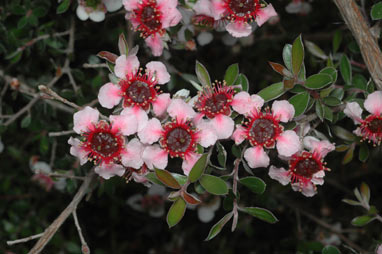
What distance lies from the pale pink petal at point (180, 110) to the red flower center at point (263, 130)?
0.67 ft

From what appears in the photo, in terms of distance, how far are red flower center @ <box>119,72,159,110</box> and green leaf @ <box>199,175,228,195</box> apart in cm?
31

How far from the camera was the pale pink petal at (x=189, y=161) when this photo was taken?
144cm

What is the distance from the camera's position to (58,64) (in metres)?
2.19

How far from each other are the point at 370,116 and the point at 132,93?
80cm

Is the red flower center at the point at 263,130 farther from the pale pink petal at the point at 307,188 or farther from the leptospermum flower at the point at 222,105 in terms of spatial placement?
the pale pink petal at the point at 307,188

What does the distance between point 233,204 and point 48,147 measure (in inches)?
45.6

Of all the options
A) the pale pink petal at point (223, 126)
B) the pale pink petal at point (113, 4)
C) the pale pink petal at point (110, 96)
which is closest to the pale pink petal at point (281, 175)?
the pale pink petal at point (223, 126)

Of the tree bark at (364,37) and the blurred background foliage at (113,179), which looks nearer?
the tree bark at (364,37)

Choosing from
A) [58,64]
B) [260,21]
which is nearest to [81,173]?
[58,64]

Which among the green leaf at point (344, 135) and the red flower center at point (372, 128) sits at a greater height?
the red flower center at point (372, 128)

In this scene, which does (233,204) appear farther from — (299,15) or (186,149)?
(299,15)

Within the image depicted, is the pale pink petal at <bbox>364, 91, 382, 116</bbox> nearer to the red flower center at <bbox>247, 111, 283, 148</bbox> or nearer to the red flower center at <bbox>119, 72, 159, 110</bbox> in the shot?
the red flower center at <bbox>247, 111, 283, 148</bbox>

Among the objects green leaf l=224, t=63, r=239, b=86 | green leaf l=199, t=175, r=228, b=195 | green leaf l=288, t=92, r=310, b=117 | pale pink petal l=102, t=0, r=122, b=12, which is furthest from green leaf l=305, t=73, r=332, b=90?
pale pink petal l=102, t=0, r=122, b=12


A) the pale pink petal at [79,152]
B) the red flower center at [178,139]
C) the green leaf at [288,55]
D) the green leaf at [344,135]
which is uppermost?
the green leaf at [288,55]
